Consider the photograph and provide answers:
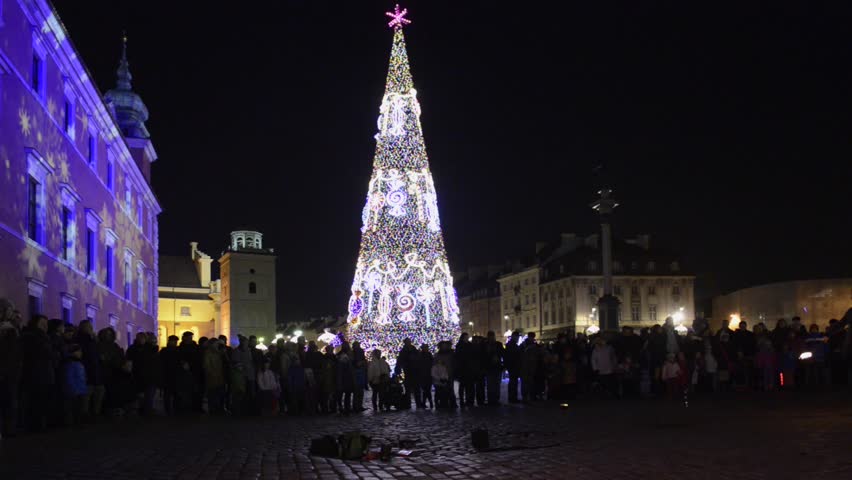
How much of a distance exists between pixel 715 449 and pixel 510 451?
2.31 metres

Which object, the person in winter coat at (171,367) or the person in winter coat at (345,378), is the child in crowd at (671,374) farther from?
the person in winter coat at (171,367)

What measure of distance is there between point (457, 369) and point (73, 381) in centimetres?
837

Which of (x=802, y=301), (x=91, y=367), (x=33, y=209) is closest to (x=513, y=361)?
(x=91, y=367)

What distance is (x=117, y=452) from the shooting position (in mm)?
11711

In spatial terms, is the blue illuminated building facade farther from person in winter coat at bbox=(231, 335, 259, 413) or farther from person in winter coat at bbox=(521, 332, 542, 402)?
person in winter coat at bbox=(521, 332, 542, 402)

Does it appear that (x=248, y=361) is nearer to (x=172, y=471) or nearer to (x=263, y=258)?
(x=172, y=471)

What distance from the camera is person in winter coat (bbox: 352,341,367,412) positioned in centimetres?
2077

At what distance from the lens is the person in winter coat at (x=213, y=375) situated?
19797 millimetres

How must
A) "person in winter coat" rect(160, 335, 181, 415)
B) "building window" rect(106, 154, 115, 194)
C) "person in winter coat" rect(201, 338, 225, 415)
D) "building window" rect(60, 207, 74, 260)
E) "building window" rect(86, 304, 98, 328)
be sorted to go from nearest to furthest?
"person in winter coat" rect(201, 338, 225, 415) → "person in winter coat" rect(160, 335, 181, 415) → "building window" rect(60, 207, 74, 260) → "building window" rect(86, 304, 98, 328) → "building window" rect(106, 154, 115, 194)

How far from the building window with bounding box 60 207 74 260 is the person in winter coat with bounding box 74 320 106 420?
840 centimetres

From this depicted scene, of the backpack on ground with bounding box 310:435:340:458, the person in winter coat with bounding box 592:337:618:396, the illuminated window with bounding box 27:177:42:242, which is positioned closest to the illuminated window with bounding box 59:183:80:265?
the illuminated window with bounding box 27:177:42:242

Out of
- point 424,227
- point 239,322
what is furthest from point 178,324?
point 424,227

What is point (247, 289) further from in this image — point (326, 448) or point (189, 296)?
point (326, 448)

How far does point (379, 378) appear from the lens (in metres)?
21.2
